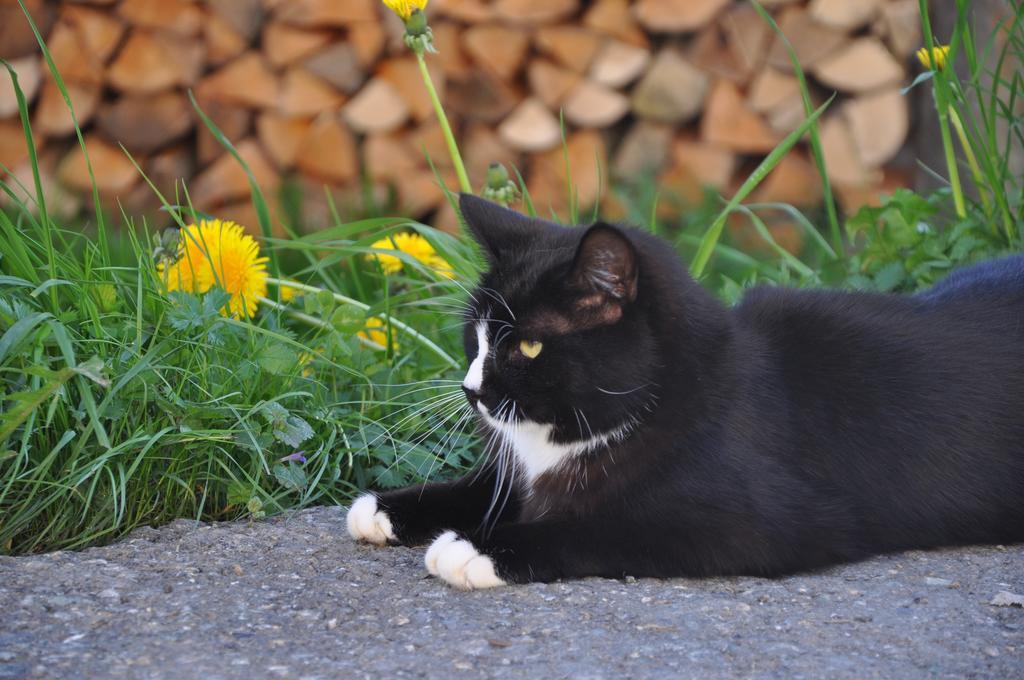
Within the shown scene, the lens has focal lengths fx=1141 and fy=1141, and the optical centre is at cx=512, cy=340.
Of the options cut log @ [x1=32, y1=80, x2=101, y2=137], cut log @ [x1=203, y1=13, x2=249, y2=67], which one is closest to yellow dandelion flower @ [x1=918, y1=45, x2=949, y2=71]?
cut log @ [x1=203, y1=13, x2=249, y2=67]

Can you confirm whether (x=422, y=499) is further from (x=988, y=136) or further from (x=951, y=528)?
(x=988, y=136)

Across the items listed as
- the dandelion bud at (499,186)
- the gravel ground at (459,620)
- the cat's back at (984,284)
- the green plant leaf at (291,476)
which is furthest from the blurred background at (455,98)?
the gravel ground at (459,620)

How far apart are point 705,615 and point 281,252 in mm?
2401

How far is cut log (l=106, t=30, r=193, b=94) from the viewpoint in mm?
4320

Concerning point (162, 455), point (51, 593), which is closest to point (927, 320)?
point (162, 455)

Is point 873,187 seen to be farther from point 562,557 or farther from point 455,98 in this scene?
point 562,557

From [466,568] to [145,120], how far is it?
127 inches

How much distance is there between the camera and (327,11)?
4270 mm

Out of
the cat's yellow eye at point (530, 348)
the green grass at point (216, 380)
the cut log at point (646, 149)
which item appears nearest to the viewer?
the cat's yellow eye at point (530, 348)

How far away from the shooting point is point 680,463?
1809 millimetres

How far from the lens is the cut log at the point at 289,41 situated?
4.31 metres

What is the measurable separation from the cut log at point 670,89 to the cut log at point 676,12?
0.12 m

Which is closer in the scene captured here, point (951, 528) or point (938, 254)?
point (951, 528)

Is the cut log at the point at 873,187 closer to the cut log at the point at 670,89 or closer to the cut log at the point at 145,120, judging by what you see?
the cut log at the point at 670,89
